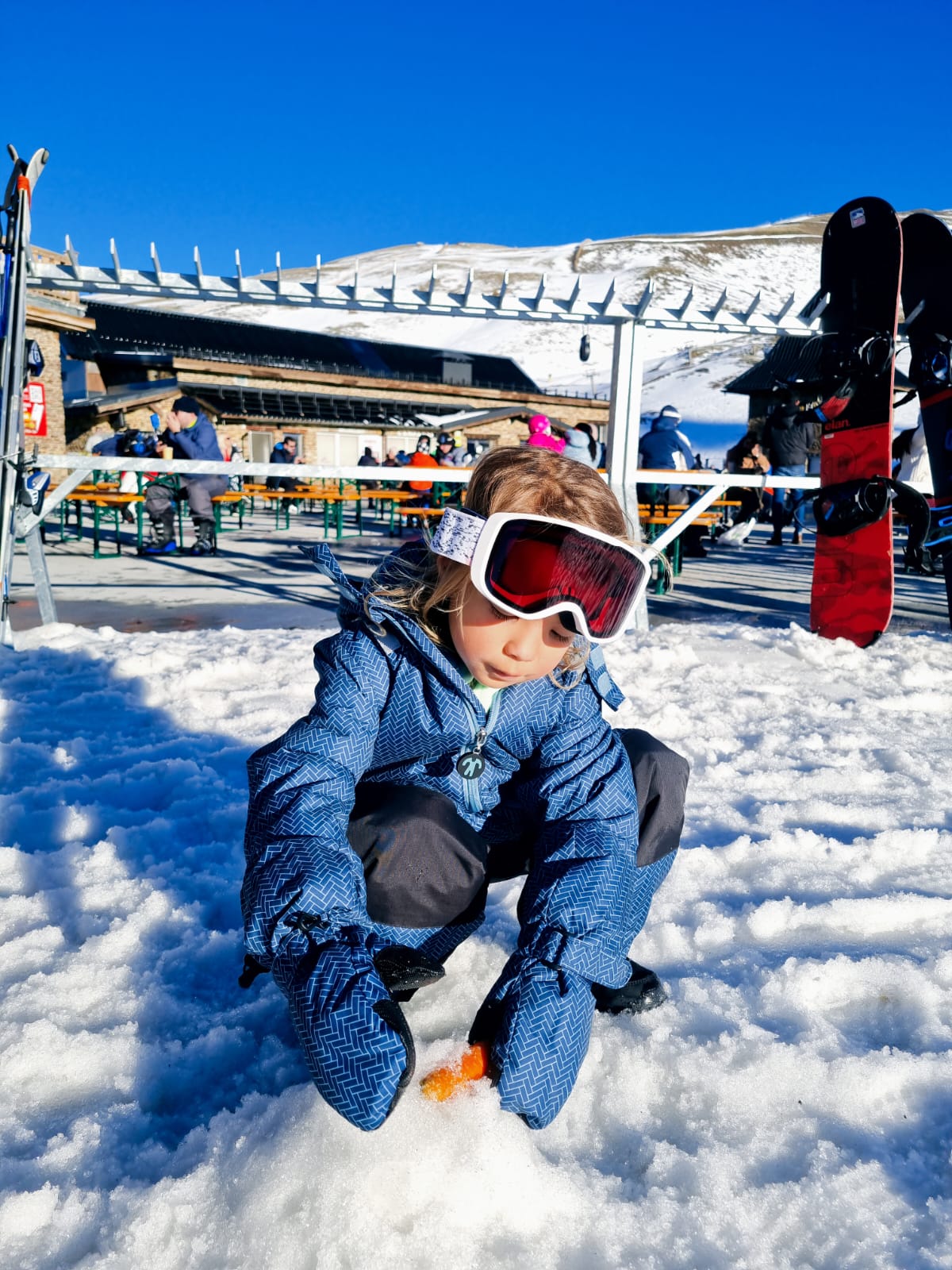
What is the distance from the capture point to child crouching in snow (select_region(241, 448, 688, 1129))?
1268 millimetres

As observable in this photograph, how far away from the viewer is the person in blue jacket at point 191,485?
9094 millimetres

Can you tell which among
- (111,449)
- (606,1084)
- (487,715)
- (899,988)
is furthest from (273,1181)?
(111,449)

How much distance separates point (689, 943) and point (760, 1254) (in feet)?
2.64

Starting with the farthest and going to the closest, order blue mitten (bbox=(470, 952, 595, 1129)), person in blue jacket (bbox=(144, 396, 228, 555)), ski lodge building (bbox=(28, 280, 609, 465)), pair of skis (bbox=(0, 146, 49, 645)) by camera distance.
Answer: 1. ski lodge building (bbox=(28, 280, 609, 465))
2. person in blue jacket (bbox=(144, 396, 228, 555))
3. pair of skis (bbox=(0, 146, 49, 645))
4. blue mitten (bbox=(470, 952, 595, 1129))

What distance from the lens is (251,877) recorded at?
4.38ft

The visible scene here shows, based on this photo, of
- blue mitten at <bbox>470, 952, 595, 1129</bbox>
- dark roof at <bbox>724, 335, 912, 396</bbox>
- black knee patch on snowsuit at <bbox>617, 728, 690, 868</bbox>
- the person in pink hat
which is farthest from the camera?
dark roof at <bbox>724, 335, 912, 396</bbox>

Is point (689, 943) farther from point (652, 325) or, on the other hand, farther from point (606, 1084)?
point (652, 325)

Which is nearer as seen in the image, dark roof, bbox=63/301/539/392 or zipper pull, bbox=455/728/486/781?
zipper pull, bbox=455/728/486/781

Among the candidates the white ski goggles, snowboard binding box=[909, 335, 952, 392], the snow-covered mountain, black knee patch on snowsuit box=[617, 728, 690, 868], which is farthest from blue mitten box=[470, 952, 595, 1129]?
the snow-covered mountain

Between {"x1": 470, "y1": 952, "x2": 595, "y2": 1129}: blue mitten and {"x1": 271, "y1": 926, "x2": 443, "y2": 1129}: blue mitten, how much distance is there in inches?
6.5

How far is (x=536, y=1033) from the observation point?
128cm

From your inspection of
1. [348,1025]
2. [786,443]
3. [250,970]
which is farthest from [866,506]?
[786,443]

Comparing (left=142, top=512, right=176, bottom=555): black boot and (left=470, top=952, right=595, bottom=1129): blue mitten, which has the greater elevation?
(left=142, top=512, right=176, bottom=555): black boot

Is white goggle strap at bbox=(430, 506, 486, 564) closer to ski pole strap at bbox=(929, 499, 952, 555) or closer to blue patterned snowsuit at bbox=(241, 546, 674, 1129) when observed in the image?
blue patterned snowsuit at bbox=(241, 546, 674, 1129)
